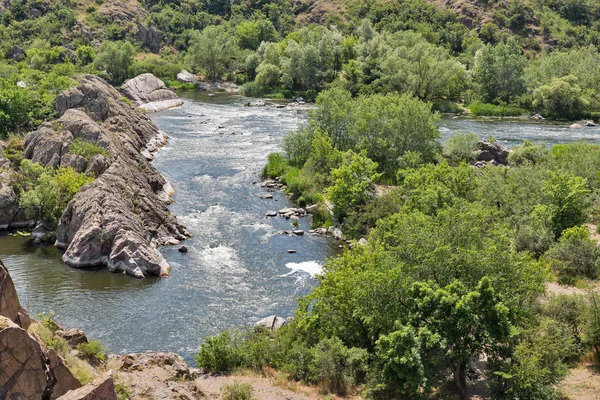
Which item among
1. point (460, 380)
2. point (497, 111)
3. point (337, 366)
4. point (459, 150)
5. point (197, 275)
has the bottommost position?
point (197, 275)

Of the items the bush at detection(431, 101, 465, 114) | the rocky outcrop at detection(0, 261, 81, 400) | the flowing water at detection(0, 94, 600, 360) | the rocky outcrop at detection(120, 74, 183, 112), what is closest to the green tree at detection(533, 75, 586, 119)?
the bush at detection(431, 101, 465, 114)

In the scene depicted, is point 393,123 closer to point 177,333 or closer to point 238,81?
point 177,333

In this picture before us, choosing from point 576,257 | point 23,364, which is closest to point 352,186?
point 576,257

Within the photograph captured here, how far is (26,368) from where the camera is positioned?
62.8ft

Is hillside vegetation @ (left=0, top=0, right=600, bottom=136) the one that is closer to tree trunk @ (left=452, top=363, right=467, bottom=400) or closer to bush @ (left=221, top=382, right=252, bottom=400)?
bush @ (left=221, top=382, right=252, bottom=400)

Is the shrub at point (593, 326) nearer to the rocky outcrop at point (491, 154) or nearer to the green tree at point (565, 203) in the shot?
the green tree at point (565, 203)

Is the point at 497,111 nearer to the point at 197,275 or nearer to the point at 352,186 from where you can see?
the point at 352,186

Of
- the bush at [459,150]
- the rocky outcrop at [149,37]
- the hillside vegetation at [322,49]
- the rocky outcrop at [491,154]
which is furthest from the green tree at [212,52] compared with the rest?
the rocky outcrop at [491,154]

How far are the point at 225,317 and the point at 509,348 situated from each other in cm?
1784

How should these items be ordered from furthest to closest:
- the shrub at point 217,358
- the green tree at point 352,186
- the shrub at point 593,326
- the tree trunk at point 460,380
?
the green tree at point 352,186, the shrub at point 217,358, the shrub at point 593,326, the tree trunk at point 460,380

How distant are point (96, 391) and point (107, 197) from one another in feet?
101

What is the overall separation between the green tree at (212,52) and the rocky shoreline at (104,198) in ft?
187

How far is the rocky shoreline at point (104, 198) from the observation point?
44.8m

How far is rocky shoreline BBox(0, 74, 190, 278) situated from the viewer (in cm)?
4475
